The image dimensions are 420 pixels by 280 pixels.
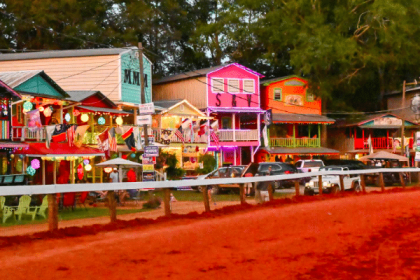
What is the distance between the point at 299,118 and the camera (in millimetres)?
53562

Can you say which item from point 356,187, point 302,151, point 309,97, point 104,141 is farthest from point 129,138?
point 309,97

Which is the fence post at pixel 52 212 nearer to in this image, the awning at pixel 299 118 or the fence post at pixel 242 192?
the fence post at pixel 242 192

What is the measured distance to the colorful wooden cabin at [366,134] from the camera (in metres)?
57.8

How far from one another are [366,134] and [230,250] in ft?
171

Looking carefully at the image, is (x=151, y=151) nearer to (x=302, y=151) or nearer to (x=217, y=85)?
(x=217, y=85)

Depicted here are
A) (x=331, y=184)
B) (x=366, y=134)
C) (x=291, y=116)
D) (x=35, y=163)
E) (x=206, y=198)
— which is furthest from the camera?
(x=366, y=134)

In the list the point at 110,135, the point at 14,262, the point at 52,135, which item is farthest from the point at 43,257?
the point at 110,135

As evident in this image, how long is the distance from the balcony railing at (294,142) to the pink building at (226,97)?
2.47 m

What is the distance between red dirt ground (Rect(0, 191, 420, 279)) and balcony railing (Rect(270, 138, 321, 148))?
3707cm

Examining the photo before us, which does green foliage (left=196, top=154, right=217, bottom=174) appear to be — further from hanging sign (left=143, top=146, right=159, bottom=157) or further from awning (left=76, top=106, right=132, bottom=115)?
hanging sign (left=143, top=146, right=159, bottom=157)

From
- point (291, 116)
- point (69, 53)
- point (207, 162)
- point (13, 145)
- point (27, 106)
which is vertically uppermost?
point (69, 53)

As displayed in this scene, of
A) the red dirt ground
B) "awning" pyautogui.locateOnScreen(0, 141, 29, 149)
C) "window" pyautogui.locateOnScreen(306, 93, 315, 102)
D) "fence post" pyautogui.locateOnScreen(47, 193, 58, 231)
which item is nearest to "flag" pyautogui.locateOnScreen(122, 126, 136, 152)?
"awning" pyautogui.locateOnScreen(0, 141, 29, 149)

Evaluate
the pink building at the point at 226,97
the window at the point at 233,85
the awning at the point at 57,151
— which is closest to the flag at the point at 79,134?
the awning at the point at 57,151

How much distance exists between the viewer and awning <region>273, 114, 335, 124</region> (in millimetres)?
52375
